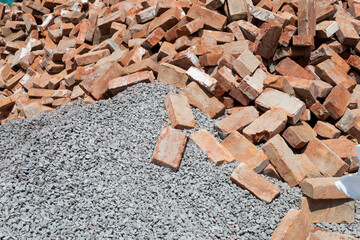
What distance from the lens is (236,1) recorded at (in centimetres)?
584

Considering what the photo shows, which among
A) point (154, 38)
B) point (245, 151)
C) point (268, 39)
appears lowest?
point (245, 151)

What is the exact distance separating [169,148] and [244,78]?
64.8 inches

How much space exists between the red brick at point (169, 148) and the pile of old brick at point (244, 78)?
1 cm

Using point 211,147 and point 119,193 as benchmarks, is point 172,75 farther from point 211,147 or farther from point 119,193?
point 119,193

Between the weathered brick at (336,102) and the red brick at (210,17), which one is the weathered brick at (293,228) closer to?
the weathered brick at (336,102)

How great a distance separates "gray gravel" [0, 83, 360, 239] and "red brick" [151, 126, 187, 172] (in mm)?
95

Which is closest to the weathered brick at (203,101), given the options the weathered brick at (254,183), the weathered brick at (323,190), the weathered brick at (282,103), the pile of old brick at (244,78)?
the pile of old brick at (244,78)

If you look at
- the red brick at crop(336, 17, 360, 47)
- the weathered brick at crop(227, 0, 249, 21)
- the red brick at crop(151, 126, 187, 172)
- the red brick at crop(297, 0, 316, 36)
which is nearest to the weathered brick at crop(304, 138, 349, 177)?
the red brick at crop(151, 126, 187, 172)

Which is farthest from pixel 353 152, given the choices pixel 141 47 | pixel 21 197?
pixel 21 197

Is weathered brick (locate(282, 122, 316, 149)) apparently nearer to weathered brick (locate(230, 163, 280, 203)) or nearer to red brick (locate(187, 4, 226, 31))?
weathered brick (locate(230, 163, 280, 203))

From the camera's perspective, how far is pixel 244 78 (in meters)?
4.60

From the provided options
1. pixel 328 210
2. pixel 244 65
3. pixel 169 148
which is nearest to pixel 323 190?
pixel 328 210

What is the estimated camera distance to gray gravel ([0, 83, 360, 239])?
3000mm

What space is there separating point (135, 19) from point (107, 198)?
449 cm
